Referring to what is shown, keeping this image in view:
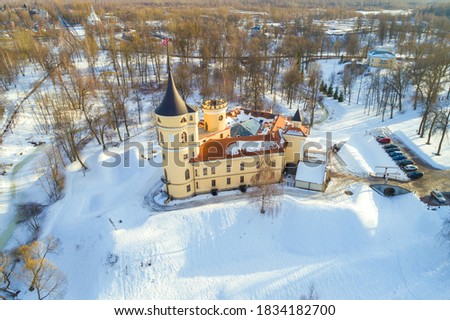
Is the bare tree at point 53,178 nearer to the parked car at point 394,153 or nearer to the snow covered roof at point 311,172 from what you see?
the snow covered roof at point 311,172

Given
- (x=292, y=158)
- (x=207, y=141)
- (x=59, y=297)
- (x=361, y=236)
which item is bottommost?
(x=59, y=297)

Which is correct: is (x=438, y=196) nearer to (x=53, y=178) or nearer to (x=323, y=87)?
(x=323, y=87)

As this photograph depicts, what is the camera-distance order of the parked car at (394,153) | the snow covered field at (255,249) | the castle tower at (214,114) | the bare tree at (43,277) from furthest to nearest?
the parked car at (394,153), the castle tower at (214,114), the snow covered field at (255,249), the bare tree at (43,277)

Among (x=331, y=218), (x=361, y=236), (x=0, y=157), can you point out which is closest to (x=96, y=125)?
(x=0, y=157)

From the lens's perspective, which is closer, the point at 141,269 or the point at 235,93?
the point at 141,269

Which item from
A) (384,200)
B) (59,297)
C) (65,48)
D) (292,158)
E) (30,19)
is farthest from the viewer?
(30,19)

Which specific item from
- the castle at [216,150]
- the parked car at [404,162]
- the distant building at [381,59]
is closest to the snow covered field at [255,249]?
the castle at [216,150]
